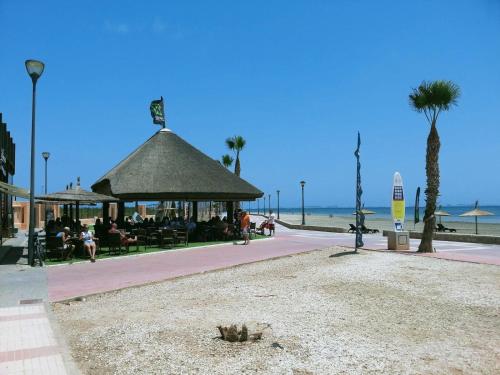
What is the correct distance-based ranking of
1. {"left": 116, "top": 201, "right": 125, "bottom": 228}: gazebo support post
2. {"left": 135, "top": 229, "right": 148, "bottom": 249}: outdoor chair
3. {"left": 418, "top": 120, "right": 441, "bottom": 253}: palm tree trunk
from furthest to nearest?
{"left": 116, "top": 201, "right": 125, "bottom": 228}: gazebo support post < {"left": 135, "top": 229, "right": 148, "bottom": 249}: outdoor chair < {"left": 418, "top": 120, "right": 441, "bottom": 253}: palm tree trunk

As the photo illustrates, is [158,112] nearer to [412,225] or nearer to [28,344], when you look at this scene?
[28,344]

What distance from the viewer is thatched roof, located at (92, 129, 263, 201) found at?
20.2 meters

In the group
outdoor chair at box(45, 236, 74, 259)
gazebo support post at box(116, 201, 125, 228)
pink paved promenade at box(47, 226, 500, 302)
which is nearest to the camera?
pink paved promenade at box(47, 226, 500, 302)

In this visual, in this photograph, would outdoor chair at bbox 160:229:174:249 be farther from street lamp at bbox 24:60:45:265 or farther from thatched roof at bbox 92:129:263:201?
street lamp at bbox 24:60:45:265

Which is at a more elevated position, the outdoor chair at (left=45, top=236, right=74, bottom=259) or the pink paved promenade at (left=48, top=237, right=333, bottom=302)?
the outdoor chair at (left=45, top=236, right=74, bottom=259)

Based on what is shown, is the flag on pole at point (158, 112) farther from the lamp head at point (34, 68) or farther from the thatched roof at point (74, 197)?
the lamp head at point (34, 68)

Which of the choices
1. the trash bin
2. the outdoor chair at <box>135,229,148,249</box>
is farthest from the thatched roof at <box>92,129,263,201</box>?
the trash bin

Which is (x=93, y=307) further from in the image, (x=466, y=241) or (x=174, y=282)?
(x=466, y=241)

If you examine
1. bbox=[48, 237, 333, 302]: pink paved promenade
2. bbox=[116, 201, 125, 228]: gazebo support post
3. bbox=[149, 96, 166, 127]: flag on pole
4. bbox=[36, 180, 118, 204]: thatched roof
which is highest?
bbox=[149, 96, 166, 127]: flag on pole

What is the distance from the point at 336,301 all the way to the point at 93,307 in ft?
14.7

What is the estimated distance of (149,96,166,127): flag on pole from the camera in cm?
2577

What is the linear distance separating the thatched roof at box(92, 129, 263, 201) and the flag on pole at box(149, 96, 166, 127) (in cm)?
98

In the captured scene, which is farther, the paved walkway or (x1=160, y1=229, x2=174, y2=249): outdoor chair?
(x1=160, y1=229, x2=174, y2=249): outdoor chair

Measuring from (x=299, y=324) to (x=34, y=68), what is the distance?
36.4 ft
